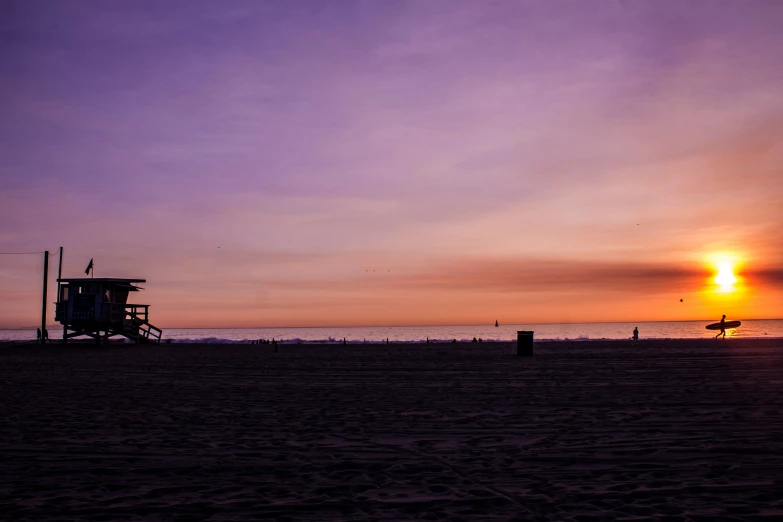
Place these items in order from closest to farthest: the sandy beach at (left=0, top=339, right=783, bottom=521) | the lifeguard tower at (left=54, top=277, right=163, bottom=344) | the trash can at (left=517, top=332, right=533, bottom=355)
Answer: the sandy beach at (left=0, top=339, right=783, bottom=521) < the trash can at (left=517, top=332, right=533, bottom=355) < the lifeguard tower at (left=54, top=277, right=163, bottom=344)

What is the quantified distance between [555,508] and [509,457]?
1945 mm

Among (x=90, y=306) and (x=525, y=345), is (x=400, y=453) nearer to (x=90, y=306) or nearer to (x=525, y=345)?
(x=525, y=345)

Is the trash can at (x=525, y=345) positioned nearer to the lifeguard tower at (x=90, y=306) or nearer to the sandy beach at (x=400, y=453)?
the sandy beach at (x=400, y=453)

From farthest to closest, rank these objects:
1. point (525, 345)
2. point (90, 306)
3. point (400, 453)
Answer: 1. point (90, 306)
2. point (525, 345)
3. point (400, 453)

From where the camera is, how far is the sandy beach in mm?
5184

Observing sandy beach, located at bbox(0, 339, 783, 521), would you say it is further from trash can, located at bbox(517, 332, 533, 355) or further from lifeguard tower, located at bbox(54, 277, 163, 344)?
lifeguard tower, located at bbox(54, 277, 163, 344)

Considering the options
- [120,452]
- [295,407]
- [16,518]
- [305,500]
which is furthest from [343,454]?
[295,407]

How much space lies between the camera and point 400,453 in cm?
733

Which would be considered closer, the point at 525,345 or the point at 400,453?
the point at 400,453

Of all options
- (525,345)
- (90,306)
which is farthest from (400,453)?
(90,306)

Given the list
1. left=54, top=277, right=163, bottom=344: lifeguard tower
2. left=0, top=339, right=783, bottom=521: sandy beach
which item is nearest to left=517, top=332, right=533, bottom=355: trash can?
left=0, top=339, right=783, bottom=521: sandy beach

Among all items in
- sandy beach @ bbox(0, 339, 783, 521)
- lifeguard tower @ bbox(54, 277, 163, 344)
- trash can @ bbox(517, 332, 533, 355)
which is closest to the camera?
sandy beach @ bbox(0, 339, 783, 521)

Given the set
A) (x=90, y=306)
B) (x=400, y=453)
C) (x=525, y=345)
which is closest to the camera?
(x=400, y=453)

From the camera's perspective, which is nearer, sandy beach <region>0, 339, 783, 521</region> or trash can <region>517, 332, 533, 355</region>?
sandy beach <region>0, 339, 783, 521</region>
